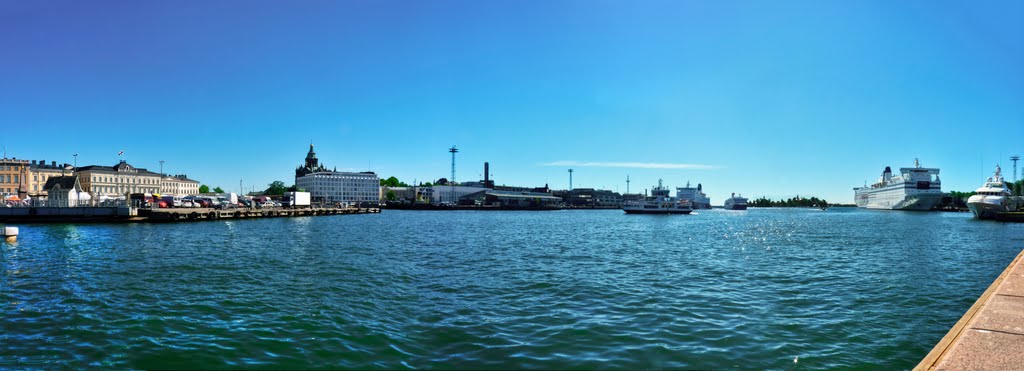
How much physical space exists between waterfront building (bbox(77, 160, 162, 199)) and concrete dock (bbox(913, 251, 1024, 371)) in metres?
184

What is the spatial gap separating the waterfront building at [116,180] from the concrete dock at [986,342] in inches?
7230

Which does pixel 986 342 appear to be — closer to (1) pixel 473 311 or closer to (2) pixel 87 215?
(1) pixel 473 311

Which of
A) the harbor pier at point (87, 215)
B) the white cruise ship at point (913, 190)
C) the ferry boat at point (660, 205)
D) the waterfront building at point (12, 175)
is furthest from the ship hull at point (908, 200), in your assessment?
the waterfront building at point (12, 175)

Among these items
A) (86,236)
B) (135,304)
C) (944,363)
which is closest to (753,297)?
(944,363)

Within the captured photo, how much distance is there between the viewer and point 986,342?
762 centimetres

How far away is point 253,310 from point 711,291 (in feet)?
48.1

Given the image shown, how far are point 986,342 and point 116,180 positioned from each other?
663ft

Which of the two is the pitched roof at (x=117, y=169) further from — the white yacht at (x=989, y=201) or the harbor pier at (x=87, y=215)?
the white yacht at (x=989, y=201)

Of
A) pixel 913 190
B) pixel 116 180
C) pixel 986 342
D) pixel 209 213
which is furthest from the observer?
pixel 116 180

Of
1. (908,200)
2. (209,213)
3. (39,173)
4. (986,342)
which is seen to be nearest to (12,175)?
(39,173)

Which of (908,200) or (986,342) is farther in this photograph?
(908,200)

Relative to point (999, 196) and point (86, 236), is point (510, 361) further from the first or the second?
point (999, 196)

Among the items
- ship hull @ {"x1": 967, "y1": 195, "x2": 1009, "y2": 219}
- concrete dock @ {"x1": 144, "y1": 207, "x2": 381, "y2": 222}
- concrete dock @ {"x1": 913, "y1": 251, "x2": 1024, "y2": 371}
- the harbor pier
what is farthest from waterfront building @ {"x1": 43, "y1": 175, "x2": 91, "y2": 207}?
ship hull @ {"x1": 967, "y1": 195, "x2": 1009, "y2": 219}

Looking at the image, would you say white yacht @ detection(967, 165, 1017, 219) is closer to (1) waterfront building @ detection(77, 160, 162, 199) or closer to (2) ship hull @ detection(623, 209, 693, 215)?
(2) ship hull @ detection(623, 209, 693, 215)
